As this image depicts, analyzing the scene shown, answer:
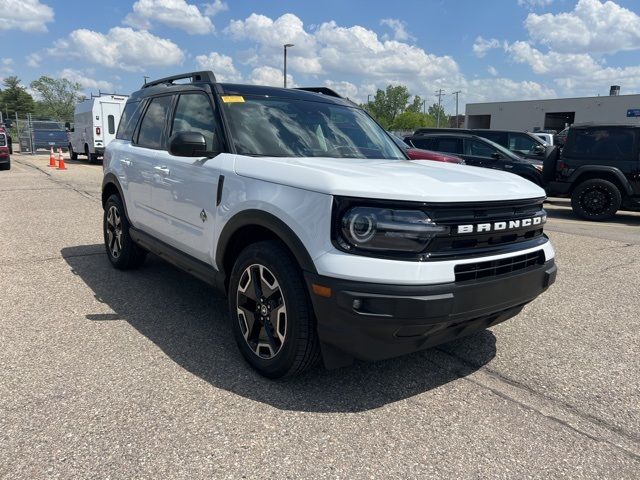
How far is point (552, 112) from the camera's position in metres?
57.5

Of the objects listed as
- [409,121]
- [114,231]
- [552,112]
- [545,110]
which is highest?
[409,121]

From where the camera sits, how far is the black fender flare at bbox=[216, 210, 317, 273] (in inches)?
106

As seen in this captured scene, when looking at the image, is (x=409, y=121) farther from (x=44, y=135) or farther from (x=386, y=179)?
(x=386, y=179)

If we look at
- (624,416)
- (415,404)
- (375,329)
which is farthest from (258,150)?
(624,416)

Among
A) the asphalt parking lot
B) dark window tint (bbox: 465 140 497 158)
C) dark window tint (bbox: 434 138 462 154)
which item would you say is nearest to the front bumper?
the asphalt parking lot

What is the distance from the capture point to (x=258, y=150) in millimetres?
3430

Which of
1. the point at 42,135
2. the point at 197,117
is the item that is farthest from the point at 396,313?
the point at 42,135

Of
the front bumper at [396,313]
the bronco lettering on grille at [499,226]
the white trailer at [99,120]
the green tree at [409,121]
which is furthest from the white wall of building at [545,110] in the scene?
the front bumper at [396,313]

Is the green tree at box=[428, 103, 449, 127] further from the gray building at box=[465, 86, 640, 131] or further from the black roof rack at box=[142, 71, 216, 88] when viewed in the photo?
the black roof rack at box=[142, 71, 216, 88]

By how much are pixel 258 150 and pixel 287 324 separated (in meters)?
1.26

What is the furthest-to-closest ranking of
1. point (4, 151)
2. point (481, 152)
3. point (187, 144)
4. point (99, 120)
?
point (99, 120)
point (4, 151)
point (481, 152)
point (187, 144)

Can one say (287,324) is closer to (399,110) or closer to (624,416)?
(624,416)

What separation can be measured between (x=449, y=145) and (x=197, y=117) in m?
9.62

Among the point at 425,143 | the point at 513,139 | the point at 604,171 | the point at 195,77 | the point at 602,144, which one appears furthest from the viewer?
the point at 513,139
